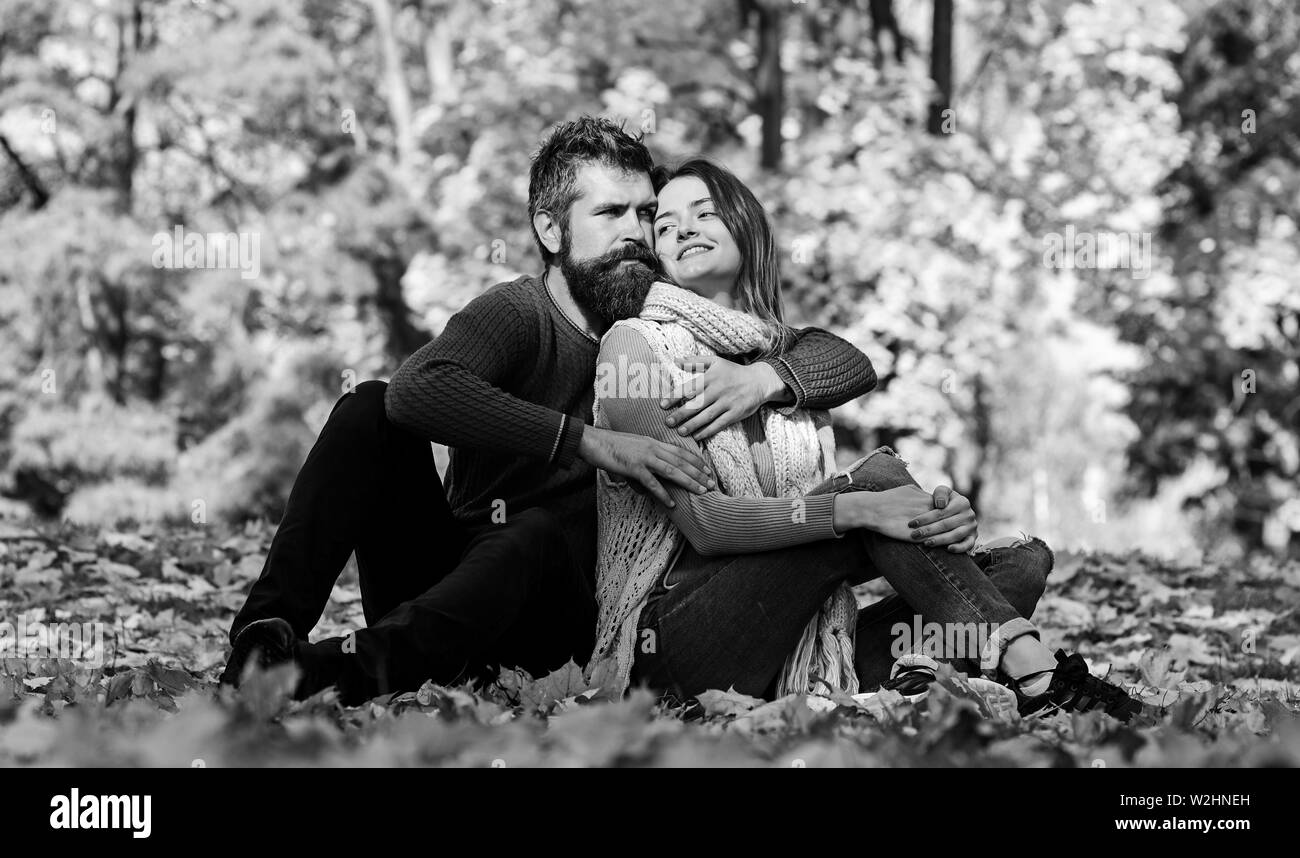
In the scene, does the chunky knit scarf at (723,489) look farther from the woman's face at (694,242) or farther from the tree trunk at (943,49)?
the tree trunk at (943,49)

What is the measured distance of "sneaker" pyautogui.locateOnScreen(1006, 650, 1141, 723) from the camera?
109 inches

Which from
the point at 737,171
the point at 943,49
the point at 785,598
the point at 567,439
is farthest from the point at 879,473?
the point at 943,49

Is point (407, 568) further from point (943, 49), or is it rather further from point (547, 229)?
point (943, 49)

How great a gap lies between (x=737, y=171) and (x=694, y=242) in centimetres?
880

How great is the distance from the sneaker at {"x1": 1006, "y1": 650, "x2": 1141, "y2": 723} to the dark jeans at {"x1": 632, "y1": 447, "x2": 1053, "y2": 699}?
0.11 m

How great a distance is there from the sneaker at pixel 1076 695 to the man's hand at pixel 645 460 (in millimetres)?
738

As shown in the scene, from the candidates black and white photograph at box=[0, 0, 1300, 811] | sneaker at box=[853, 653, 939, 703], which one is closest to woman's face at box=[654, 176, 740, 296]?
black and white photograph at box=[0, 0, 1300, 811]

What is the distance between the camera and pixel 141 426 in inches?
547

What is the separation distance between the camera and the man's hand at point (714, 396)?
3.07 metres

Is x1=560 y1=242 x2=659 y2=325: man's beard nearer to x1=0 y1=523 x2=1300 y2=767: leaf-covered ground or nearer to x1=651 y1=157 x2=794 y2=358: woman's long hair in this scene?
x1=651 y1=157 x2=794 y2=358: woman's long hair

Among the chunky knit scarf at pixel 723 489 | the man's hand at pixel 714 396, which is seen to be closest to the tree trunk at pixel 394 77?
the chunky knit scarf at pixel 723 489

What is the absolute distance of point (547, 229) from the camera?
3496 millimetres
